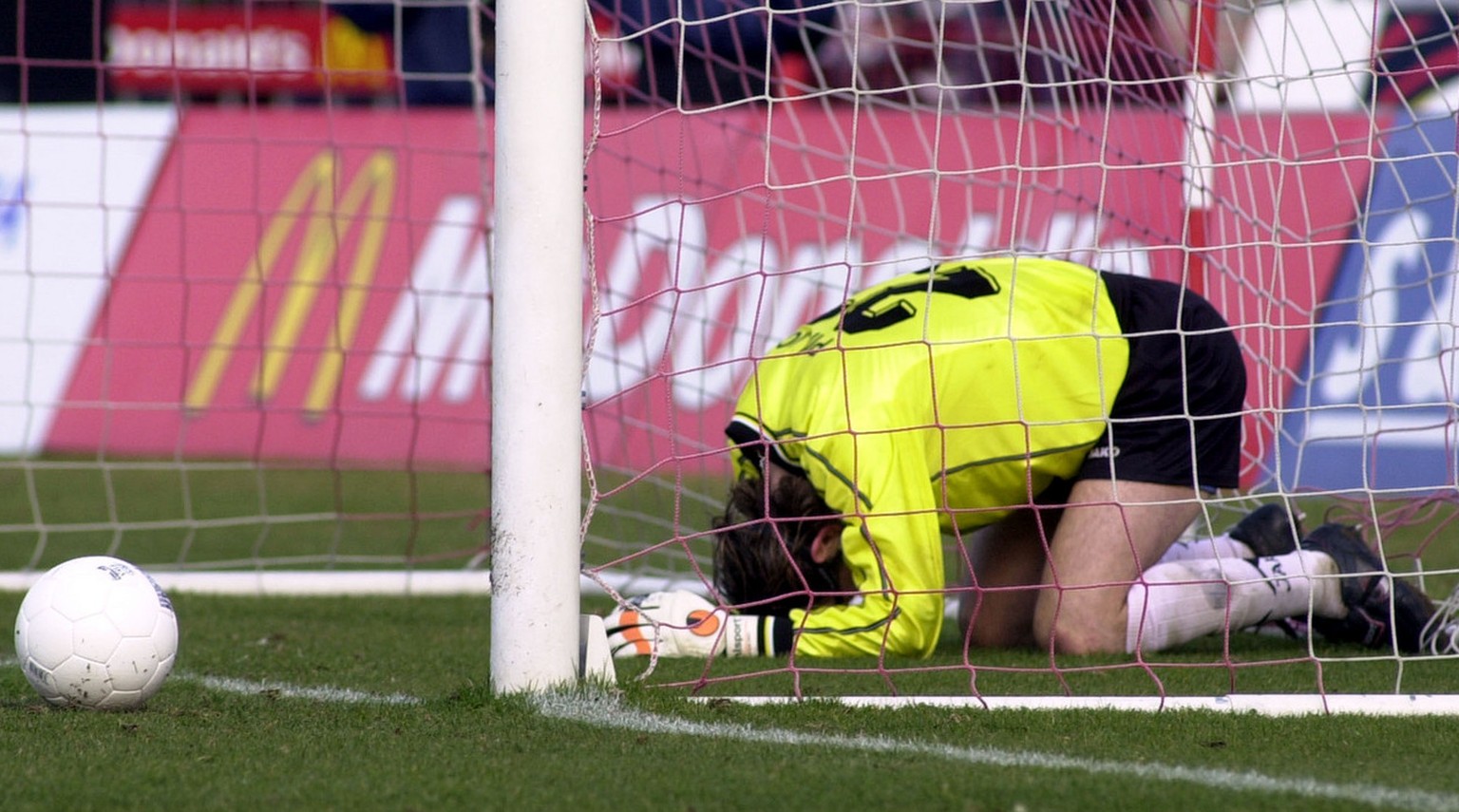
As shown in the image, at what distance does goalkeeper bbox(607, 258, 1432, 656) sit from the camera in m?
3.68

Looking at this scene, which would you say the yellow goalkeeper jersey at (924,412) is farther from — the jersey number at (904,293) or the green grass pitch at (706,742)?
the green grass pitch at (706,742)

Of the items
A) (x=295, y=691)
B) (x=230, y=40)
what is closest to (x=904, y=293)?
(x=295, y=691)

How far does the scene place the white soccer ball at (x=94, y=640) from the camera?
3.05 metres

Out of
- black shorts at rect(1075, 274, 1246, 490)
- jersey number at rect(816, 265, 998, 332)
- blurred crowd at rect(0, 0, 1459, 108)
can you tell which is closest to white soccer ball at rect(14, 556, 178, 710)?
blurred crowd at rect(0, 0, 1459, 108)

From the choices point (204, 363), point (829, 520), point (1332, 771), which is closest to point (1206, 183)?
point (829, 520)

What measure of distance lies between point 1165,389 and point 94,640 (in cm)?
257

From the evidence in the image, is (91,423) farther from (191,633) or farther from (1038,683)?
(1038,683)

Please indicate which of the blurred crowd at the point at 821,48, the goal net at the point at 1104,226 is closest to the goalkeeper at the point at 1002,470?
the goal net at the point at 1104,226

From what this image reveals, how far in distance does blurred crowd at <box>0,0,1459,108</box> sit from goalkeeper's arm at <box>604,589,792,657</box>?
1.24 meters

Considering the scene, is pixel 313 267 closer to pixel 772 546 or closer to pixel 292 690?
pixel 772 546

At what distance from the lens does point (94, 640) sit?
9.98 ft

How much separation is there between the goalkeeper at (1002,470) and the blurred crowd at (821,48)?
0.60 meters

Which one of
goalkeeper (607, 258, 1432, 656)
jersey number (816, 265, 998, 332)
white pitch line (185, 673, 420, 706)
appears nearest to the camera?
white pitch line (185, 673, 420, 706)

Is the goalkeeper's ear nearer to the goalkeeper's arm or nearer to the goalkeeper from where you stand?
the goalkeeper
